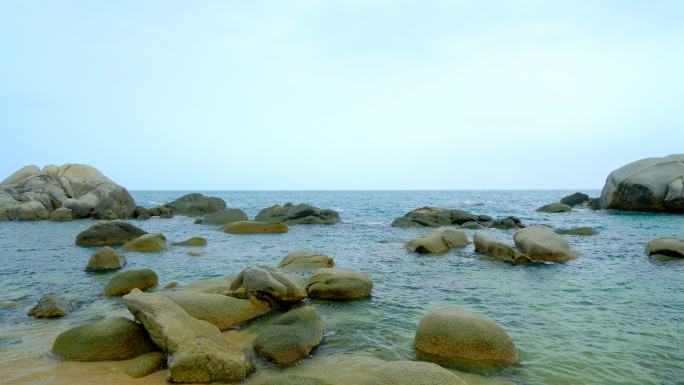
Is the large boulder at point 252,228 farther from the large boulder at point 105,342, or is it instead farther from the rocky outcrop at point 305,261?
the large boulder at point 105,342

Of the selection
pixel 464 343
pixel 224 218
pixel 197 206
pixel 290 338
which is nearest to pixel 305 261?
pixel 290 338

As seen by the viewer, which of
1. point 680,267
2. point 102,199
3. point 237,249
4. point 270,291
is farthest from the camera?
point 102,199

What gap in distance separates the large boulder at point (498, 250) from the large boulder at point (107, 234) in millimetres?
18550

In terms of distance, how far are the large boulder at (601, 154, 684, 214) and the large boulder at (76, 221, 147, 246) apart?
43.9 m

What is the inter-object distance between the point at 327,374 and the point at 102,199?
146 ft

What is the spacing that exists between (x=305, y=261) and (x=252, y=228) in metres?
15.0

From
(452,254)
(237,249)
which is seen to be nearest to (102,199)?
(237,249)

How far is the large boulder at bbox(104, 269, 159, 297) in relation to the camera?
12377 mm

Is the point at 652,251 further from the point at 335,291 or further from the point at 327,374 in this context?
the point at 327,374

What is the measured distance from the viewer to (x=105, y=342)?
7.69 m

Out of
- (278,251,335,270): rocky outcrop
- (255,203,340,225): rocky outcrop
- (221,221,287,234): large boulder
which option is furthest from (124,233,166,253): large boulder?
(255,203,340,225): rocky outcrop

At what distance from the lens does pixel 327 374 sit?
6957 millimetres

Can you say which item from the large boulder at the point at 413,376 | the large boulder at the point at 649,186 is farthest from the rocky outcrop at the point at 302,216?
the large boulder at the point at 413,376

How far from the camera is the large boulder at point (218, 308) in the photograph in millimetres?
9352
